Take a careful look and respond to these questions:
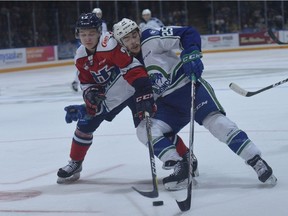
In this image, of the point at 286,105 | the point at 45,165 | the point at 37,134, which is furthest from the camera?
the point at 286,105

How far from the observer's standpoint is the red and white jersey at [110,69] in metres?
3.62

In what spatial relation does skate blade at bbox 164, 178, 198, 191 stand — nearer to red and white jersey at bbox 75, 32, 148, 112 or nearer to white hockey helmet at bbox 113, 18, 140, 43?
red and white jersey at bbox 75, 32, 148, 112

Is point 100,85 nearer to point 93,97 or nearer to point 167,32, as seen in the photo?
point 93,97

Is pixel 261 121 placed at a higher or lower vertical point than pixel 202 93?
lower

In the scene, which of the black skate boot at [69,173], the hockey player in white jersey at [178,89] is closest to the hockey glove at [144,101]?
the hockey player in white jersey at [178,89]

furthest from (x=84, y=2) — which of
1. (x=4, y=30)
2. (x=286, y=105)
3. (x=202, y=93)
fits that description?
(x=202, y=93)

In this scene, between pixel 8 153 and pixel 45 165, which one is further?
pixel 8 153

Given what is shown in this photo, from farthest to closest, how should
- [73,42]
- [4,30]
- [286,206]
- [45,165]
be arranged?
[73,42], [4,30], [45,165], [286,206]

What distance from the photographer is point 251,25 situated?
74.1 ft

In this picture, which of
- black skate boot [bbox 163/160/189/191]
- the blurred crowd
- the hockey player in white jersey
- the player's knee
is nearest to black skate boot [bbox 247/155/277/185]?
the hockey player in white jersey

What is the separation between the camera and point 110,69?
3824 millimetres

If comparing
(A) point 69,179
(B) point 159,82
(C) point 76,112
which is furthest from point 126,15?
(B) point 159,82

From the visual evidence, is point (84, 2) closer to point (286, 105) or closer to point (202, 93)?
point (286, 105)

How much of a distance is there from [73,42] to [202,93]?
632 inches
